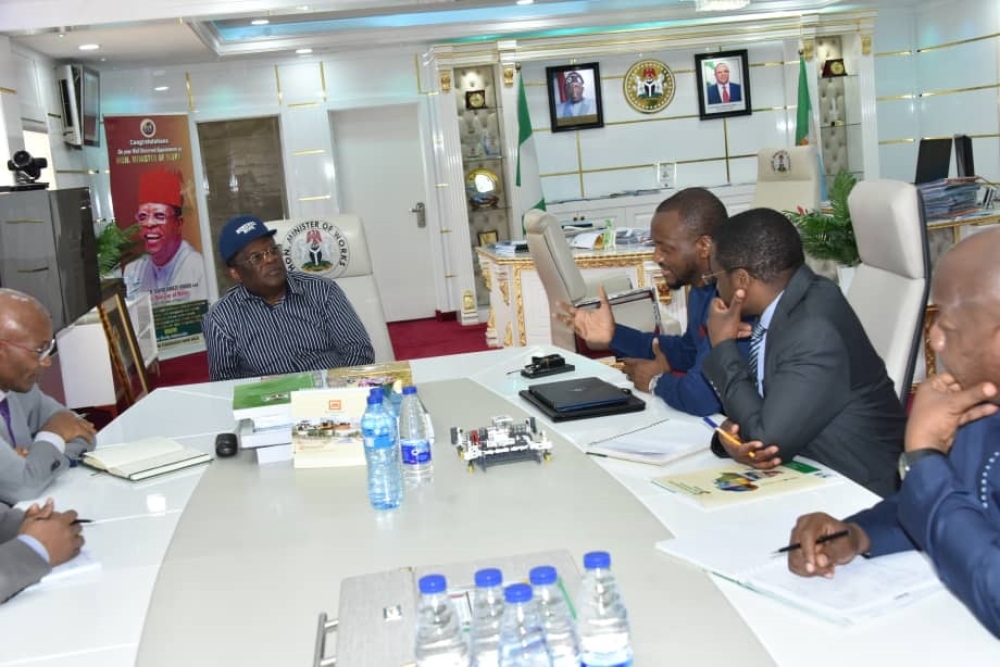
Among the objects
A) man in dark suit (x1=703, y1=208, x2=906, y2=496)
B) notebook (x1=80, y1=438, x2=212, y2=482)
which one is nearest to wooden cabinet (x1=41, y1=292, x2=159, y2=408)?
notebook (x1=80, y1=438, x2=212, y2=482)

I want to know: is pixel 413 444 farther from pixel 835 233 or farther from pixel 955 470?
pixel 835 233

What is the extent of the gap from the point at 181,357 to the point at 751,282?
710 centimetres

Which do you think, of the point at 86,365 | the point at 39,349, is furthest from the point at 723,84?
the point at 39,349

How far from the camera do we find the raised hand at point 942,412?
5.10ft

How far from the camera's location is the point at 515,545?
1.84 meters

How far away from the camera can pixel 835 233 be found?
4.70 m

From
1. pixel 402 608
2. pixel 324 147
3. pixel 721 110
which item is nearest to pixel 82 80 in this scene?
pixel 324 147

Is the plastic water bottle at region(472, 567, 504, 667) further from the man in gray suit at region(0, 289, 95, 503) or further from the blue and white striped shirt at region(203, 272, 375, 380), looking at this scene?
the blue and white striped shirt at region(203, 272, 375, 380)

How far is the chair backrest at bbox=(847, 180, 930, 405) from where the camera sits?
104 inches

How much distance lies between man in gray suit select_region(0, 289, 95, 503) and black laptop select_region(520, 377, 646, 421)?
4.15ft

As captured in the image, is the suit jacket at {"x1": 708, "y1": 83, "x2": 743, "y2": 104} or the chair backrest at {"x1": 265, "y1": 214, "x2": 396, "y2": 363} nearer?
the chair backrest at {"x1": 265, "y1": 214, "x2": 396, "y2": 363}

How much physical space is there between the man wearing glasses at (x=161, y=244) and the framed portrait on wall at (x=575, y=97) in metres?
3.38

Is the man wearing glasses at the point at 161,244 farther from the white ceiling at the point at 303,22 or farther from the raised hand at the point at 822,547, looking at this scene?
the raised hand at the point at 822,547

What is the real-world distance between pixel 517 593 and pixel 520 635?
0.05 meters
